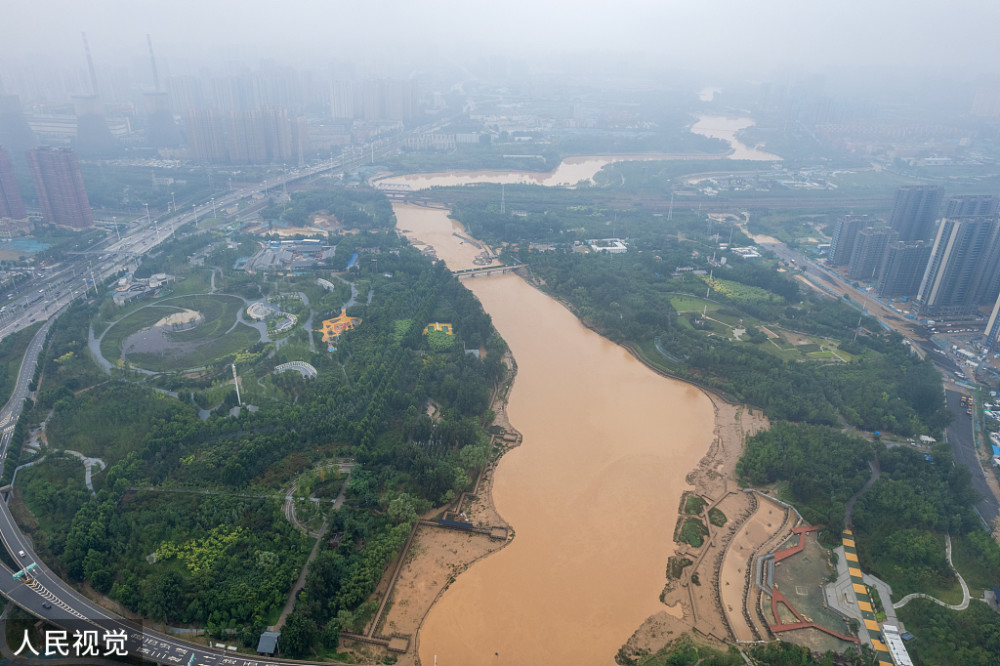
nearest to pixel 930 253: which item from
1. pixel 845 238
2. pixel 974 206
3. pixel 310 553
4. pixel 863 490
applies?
pixel 845 238

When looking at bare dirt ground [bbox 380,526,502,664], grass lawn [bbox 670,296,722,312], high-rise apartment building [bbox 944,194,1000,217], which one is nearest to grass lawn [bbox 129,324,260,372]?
bare dirt ground [bbox 380,526,502,664]

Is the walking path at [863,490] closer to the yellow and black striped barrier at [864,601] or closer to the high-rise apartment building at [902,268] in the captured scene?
the yellow and black striped barrier at [864,601]

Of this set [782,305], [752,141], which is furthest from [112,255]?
[752,141]

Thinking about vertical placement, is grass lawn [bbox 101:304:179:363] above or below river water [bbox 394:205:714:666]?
above

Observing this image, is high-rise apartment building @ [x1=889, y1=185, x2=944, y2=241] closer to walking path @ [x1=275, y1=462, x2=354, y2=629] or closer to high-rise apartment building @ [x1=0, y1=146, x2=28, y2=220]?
walking path @ [x1=275, y1=462, x2=354, y2=629]

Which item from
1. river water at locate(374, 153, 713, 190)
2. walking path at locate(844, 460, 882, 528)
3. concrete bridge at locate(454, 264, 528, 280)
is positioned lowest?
walking path at locate(844, 460, 882, 528)

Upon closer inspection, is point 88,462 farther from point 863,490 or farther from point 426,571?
point 863,490

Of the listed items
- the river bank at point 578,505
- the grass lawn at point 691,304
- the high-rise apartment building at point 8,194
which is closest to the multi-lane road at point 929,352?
the river bank at point 578,505

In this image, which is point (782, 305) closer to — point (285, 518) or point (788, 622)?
point (788, 622)
